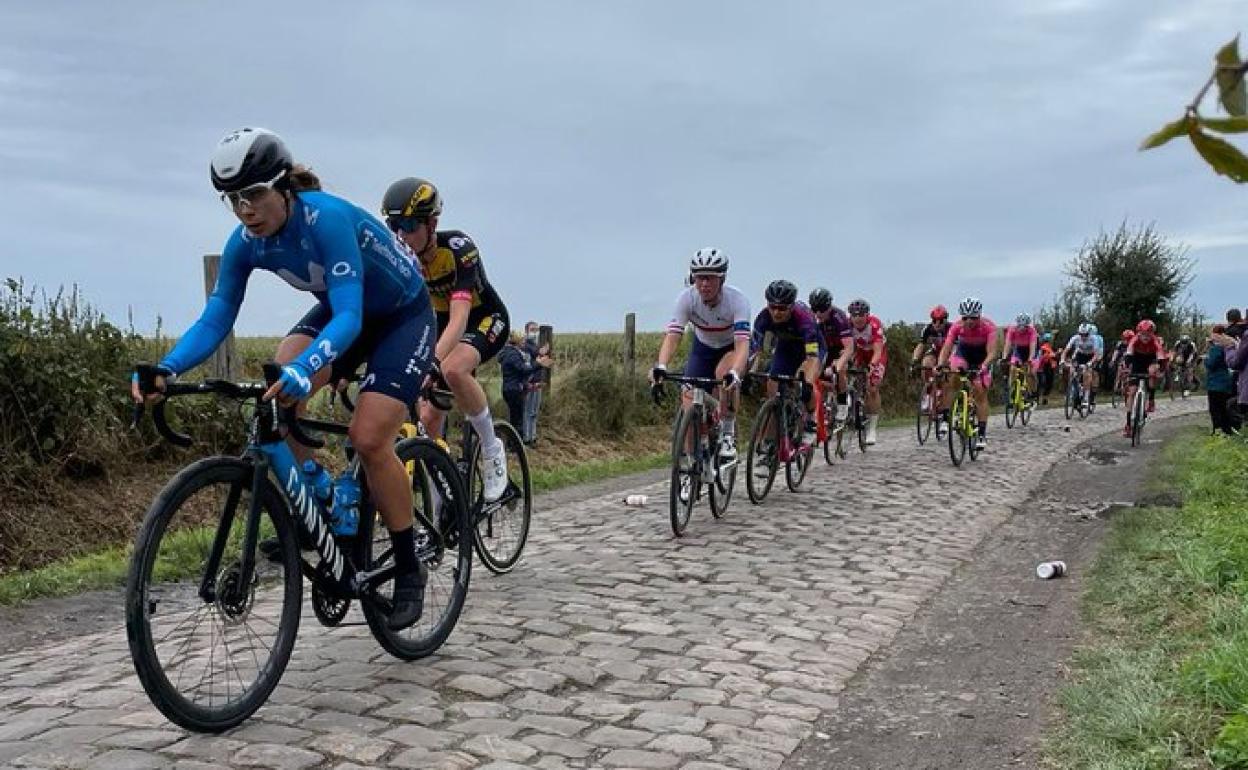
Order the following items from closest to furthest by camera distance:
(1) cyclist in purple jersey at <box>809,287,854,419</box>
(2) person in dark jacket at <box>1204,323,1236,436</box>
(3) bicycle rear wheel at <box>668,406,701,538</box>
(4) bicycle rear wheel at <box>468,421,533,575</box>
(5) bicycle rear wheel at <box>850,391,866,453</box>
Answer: (4) bicycle rear wheel at <box>468,421,533,575</box> < (3) bicycle rear wheel at <box>668,406,701,538</box> < (1) cyclist in purple jersey at <box>809,287,854,419</box> < (5) bicycle rear wheel at <box>850,391,866,453</box> < (2) person in dark jacket at <box>1204,323,1236,436</box>

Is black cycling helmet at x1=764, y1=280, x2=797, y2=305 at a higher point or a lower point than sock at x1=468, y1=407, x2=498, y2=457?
higher

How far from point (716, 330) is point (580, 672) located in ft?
18.5

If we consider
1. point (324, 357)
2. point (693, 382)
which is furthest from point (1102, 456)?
point (324, 357)

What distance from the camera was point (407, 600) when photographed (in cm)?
503

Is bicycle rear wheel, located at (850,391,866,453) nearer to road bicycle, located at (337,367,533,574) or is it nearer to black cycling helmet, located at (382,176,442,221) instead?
road bicycle, located at (337,367,533,574)

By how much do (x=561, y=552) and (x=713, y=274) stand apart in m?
2.99

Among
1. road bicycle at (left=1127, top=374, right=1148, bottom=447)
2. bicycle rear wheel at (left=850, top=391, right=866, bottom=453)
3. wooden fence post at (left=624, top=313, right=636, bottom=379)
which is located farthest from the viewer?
wooden fence post at (left=624, top=313, right=636, bottom=379)

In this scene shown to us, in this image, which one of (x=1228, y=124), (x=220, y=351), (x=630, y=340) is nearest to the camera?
(x=1228, y=124)

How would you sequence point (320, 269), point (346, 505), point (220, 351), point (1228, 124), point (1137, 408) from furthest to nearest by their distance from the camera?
1. point (1137, 408)
2. point (220, 351)
3. point (346, 505)
4. point (320, 269)
5. point (1228, 124)

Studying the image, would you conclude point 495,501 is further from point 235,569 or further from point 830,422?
point 830,422

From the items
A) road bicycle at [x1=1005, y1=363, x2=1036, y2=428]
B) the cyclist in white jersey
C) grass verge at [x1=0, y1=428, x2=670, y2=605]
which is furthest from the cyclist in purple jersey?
road bicycle at [x1=1005, y1=363, x2=1036, y2=428]

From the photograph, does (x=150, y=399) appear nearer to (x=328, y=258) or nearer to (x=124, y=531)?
(x=328, y=258)

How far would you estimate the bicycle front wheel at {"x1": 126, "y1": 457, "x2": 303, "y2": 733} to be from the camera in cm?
385

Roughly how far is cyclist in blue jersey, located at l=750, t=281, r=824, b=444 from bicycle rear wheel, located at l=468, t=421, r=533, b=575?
4.14 m
